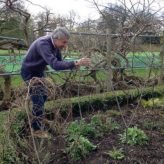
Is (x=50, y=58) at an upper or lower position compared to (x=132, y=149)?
upper

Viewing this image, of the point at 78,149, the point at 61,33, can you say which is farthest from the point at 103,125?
the point at 61,33

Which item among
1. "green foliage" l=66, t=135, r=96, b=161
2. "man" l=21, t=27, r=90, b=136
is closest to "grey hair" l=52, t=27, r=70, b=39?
"man" l=21, t=27, r=90, b=136

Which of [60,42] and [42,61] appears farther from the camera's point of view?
[42,61]

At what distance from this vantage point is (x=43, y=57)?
5.29 meters

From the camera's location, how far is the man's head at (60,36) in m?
5.26

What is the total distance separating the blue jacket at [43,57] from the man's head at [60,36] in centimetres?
11

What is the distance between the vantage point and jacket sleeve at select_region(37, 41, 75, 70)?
16.4 ft

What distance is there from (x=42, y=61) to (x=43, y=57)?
0.44 m

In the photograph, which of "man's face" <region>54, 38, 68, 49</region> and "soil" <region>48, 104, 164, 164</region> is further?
"man's face" <region>54, 38, 68, 49</region>

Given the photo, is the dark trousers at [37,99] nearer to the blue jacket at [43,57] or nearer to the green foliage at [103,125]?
the blue jacket at [43,57]

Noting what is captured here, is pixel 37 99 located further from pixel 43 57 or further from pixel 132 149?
pixel 132 149

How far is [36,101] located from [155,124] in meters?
1.98

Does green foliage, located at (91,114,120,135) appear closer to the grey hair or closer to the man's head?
the man's head

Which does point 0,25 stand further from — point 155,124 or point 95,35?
point 155,124
